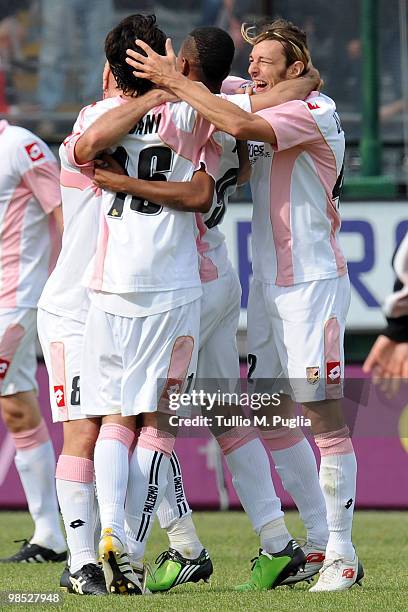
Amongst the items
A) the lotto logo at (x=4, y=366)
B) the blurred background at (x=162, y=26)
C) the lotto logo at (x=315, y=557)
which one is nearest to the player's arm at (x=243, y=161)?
the lotto logo at (x=315, y=557)

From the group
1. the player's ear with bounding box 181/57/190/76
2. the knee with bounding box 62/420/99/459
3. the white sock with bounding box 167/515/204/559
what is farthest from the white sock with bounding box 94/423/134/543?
the player's ear with bounding box 181/57/190/76

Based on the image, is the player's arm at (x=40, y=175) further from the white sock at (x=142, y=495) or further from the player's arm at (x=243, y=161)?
the white sock at (x=142, y=495)

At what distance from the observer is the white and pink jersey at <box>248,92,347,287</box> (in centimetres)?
519

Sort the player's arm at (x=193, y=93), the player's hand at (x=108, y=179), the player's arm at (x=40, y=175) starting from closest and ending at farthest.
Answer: the player's arm at (x=193, y=93) < the player's hand at (x=108, y=179) < the player's arm at (x=40, y=175)

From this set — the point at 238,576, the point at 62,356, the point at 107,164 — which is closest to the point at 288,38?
the point at 107,164

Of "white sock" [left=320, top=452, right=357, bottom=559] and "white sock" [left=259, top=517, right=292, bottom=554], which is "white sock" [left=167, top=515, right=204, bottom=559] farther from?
"white sock" [left=320, top=452, right=357, bottom=559]

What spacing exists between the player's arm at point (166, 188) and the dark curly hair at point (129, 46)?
30 cm

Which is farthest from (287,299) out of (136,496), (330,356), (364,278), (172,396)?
(364,278)

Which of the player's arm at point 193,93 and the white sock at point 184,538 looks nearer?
the player's arm at point 193,93

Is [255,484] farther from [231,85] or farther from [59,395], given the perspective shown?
[231,85]

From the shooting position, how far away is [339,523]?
514 cm

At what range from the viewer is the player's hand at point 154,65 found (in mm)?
4941

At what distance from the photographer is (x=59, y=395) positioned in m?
5.46

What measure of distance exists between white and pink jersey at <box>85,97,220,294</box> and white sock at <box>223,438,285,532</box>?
2.50ft
